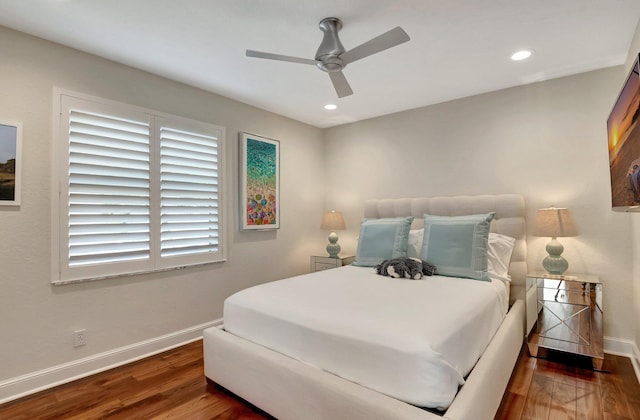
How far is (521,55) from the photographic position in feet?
8.45

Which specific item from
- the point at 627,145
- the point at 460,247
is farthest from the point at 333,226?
the point at 627,145

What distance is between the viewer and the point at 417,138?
3.86 metres

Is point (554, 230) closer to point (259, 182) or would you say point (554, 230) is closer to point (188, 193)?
point (259, 182)

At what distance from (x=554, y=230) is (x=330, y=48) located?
2.35m

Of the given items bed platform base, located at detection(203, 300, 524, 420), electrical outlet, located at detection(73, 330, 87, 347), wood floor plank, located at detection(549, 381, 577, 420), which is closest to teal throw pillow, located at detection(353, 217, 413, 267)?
bed platform base, located at detection(203, 300, 524, 420)

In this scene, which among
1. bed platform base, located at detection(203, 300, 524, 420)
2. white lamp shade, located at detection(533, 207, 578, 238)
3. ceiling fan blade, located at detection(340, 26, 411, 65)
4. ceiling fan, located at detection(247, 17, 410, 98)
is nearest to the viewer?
bed platform base, located at detection(203, 300, 524, 420)

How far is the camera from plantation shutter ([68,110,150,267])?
2439 mm

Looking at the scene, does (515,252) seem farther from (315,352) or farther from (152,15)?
(152,15)

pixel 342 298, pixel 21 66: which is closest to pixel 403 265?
pixel 342 298

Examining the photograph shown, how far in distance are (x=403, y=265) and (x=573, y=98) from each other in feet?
7.18

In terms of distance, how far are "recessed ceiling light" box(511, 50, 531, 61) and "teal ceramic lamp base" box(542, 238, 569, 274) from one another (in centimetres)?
158

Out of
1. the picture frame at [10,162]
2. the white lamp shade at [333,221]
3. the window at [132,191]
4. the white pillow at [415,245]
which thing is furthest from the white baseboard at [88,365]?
the white pillow at [415,245]

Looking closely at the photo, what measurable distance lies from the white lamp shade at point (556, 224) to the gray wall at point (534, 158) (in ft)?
0.97

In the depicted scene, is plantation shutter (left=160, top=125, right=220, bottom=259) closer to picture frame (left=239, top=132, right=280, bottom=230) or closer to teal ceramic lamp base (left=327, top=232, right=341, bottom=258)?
picture frame (left=239, top=132, right=280, bottom=230)
